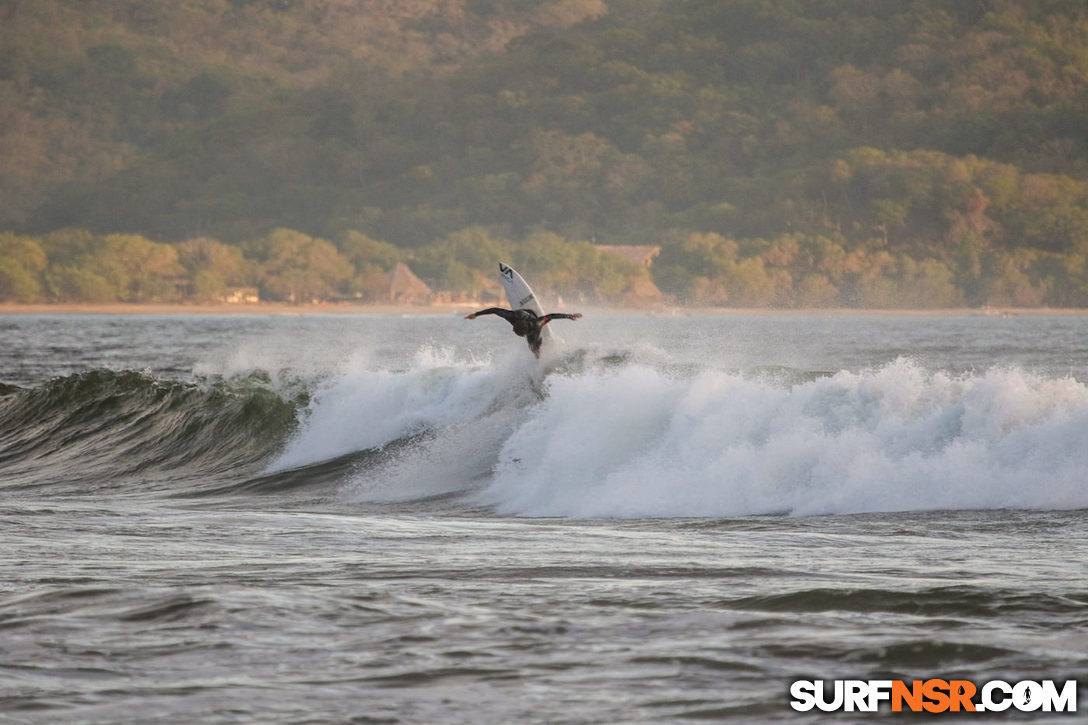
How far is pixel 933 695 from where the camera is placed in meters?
7.40

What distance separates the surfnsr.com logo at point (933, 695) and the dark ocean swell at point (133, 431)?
1362 cm

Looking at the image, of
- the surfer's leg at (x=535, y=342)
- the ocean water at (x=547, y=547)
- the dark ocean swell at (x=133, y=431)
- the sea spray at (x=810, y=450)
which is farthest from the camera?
the surfer's leg at (x=535, y=342)

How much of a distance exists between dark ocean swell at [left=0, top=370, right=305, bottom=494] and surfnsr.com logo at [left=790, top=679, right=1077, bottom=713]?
13.6m

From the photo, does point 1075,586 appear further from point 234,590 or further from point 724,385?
point 724,385

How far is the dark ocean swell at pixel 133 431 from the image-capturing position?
71.1 feet

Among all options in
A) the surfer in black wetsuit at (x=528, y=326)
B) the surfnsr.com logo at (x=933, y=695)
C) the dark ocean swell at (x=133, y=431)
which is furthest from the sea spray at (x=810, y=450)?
the surfnsr.com logo at (x=933, y=695)

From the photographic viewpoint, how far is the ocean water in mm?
7773

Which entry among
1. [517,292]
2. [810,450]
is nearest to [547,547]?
[810,450]

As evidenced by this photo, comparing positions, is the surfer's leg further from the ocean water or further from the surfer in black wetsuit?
the ocean water

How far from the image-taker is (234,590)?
10.0 metres

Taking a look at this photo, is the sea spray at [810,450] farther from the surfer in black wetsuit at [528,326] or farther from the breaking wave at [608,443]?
the surfer in black wetsuit at [528,326]

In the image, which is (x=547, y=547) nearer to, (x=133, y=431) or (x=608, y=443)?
(x=608, y=443)

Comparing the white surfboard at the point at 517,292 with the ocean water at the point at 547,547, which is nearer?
the ocean water at the point at 547,547

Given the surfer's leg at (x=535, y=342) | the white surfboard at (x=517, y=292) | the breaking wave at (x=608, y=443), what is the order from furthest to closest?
the white surfboard at (x=517, y=292)
the surfer's leg at (x=535, y=342)
the breaking wave at (x=608, y=443)
